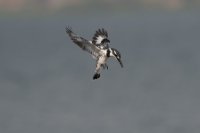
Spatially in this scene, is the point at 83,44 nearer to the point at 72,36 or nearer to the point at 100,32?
the point at 72,36

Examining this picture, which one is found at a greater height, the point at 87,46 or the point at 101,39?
the point at 101,39

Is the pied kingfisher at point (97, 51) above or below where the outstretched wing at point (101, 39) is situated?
below

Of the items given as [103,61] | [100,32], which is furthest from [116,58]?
[100,32]

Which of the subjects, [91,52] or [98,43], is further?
[98,43]

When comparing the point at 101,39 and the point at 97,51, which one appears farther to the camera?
the point at 101,39

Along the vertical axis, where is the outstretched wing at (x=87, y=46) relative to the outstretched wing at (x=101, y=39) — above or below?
below

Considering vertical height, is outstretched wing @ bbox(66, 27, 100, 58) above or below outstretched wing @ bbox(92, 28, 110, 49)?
below

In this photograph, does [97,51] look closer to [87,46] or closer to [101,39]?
[87,46]

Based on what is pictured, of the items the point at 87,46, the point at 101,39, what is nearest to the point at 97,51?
the point at 87,46
